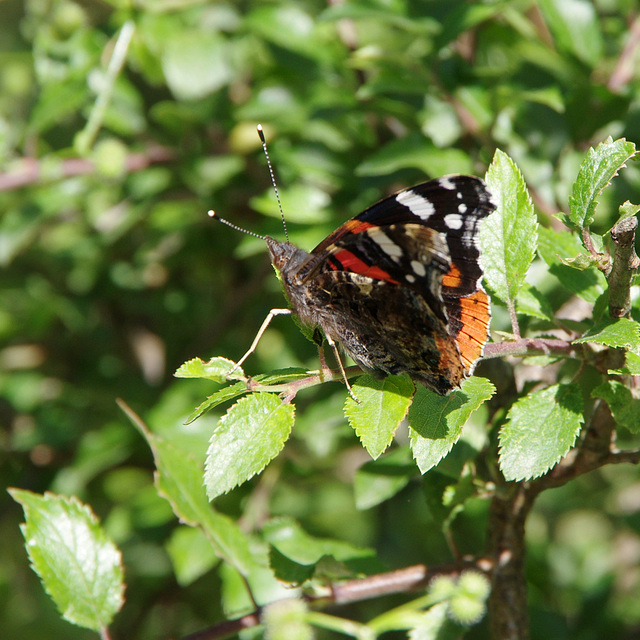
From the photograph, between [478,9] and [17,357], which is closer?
[478,9]

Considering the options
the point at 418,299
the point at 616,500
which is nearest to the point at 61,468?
the point at 418,299

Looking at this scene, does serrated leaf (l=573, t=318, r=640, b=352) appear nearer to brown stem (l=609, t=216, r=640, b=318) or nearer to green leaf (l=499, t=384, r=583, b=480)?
brown stem (l=609, t=216, r=640, b=318)

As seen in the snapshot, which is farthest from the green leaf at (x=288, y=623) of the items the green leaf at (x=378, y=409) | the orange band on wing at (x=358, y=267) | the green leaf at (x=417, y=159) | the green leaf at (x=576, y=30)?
the green leaf at (x=576, y=30)

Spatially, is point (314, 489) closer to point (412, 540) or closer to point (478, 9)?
point (412, 540)

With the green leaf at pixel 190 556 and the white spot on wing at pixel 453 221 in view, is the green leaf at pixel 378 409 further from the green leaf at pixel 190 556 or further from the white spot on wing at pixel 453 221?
the green leaf at pixel 190 556

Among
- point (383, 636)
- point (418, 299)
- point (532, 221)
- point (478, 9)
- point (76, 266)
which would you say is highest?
point (478, 9)

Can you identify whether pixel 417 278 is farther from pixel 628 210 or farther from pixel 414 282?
pixel 628 210

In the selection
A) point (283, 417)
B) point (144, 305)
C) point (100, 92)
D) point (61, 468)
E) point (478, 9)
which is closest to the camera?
point (283, 417)

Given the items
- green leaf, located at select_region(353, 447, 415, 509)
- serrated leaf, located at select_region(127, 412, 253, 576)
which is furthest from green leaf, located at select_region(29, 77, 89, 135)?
green leaf, located at select_region(353, 447, 415, 509)
